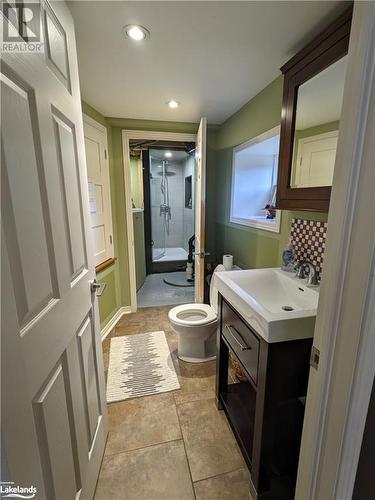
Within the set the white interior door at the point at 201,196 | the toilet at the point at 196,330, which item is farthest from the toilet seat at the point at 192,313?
the white interior door at the point at 201,196

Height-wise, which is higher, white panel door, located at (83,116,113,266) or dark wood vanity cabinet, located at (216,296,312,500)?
white panel door, located at (83,116,113,266)

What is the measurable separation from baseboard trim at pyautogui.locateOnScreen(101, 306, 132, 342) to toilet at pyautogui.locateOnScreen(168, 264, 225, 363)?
2.86ft

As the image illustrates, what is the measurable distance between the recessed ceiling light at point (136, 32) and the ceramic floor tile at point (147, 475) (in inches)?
89.1

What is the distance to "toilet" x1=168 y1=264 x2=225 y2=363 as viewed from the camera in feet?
6.33

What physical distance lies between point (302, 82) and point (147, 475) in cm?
223

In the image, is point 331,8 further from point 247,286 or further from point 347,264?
point 247,286

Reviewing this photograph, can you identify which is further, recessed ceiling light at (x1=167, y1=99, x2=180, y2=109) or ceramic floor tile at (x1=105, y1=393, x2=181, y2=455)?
recessed ceiling light at (x1=167, y1=99, x2=180, y2=109)

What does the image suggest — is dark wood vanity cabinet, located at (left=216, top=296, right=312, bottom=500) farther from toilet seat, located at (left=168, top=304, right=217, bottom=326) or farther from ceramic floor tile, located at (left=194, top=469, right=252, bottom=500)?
toilet seat, located at (left=168, top=304, right=217, bottom=326)

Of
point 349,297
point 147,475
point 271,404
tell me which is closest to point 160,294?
point 147,475

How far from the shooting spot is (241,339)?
119 centimetres

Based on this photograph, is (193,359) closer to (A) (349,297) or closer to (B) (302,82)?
(A) (349,297)

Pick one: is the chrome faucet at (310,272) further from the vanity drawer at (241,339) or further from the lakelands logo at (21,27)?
the lakelands logo at (21,27)

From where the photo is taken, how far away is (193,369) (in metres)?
1.98

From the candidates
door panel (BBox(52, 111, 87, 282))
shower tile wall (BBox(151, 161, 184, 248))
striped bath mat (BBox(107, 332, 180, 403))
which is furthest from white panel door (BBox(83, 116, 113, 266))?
shower tile wall (BBox(151, 161, 184, 248))
